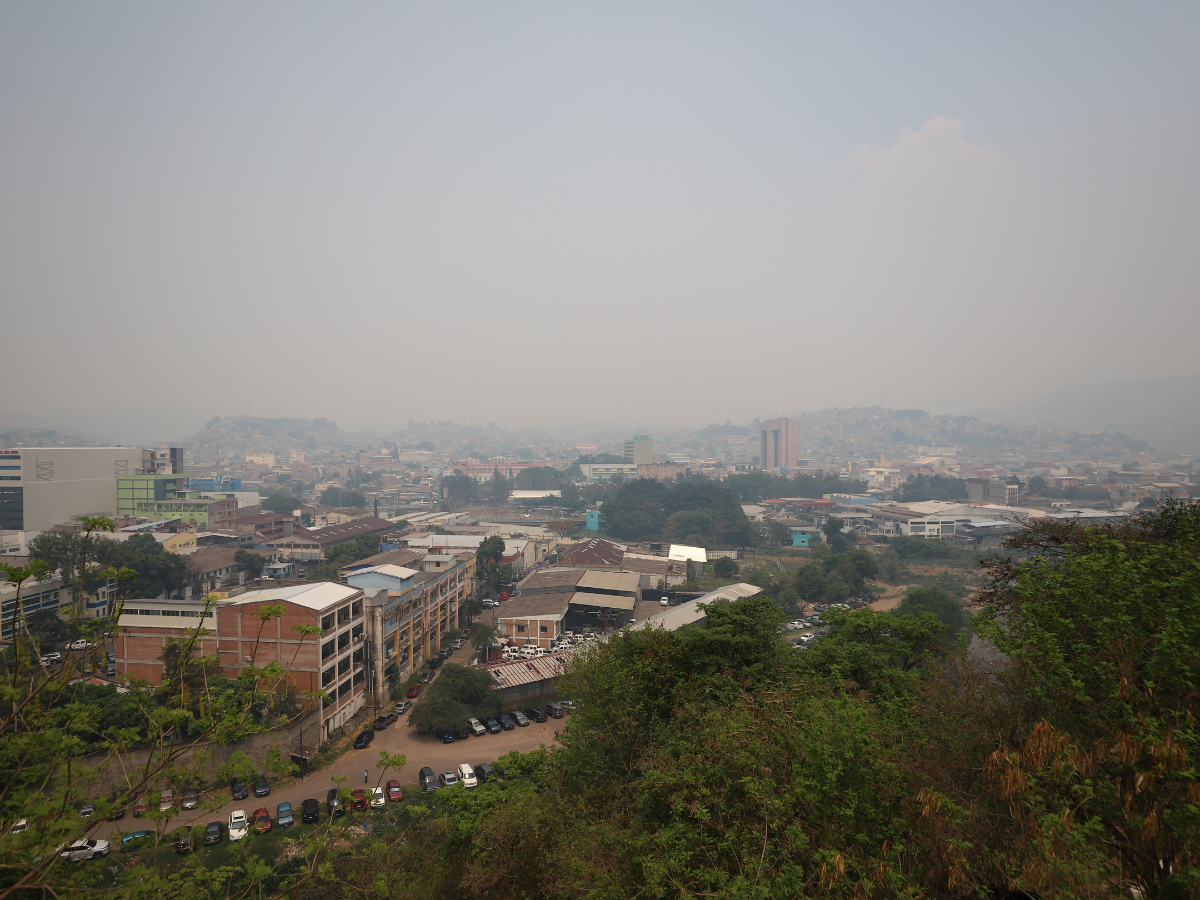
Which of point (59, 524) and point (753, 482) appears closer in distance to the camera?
point (59, 524)

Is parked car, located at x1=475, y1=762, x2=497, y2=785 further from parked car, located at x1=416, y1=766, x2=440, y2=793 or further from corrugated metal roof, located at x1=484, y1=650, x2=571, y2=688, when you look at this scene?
corrugated metal roof, located at x1=484, y1=650, x2=571, y2=688

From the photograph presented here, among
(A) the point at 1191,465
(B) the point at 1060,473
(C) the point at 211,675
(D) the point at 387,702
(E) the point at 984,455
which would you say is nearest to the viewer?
(C) the point at 211,675

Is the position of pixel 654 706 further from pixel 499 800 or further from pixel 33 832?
pixel 33 832

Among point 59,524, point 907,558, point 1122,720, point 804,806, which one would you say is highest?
point 1122,720

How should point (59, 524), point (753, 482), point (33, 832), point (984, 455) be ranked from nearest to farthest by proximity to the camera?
point (33, 832), point (59, 524), point (753, 482), point (984, 455)

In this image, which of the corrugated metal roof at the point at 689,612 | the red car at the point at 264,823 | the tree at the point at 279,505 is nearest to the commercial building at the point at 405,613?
the red car at the point at 264,823

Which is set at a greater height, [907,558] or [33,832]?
[33,832]

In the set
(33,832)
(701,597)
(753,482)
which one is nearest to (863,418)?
(753,482)

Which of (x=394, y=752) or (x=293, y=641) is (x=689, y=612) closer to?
(x=394, y=752)
